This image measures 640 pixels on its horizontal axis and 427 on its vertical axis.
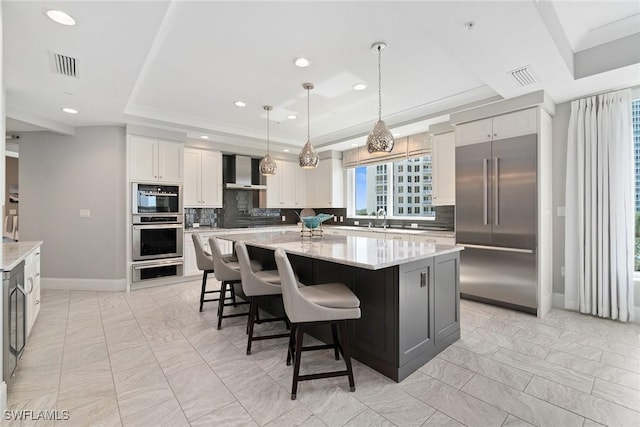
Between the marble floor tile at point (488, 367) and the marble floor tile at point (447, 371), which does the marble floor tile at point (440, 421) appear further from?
the marble floor tile at point (488, 367)

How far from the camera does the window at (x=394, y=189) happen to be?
5461mm

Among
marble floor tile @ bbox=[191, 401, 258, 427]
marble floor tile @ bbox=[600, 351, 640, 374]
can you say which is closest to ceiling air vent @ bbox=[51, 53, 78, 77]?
marble floor tile @ bbox=[191, 401, 258, 427]

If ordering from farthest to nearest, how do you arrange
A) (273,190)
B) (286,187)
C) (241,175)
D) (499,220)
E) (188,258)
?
(286,187) → (273,190) → (241,175) → (188,258) → (499,220)

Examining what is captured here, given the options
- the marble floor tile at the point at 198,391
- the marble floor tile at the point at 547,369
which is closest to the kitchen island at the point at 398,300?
the marble floor tile at the point at 547,369

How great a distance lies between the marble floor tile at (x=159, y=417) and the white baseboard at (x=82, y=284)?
344cm

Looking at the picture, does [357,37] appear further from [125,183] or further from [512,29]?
[125,183]

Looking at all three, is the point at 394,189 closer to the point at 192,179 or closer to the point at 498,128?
the point at 498,128

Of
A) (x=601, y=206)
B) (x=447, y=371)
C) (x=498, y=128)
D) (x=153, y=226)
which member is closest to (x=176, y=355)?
(x=447, y=371)

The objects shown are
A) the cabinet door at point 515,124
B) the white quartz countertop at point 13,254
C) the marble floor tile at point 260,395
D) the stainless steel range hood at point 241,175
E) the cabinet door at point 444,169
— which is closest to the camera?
the marble floor tile at point 260,395

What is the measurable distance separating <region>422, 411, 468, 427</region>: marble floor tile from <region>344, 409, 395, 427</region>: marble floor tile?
0.22 metres

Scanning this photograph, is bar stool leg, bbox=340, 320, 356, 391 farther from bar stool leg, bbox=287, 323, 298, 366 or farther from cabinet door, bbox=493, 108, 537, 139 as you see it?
cabinet door, bbox=493, 108, 537, 139

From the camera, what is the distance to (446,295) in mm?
2697

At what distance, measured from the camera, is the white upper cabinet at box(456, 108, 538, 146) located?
3.52 meters

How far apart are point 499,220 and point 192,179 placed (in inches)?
192
